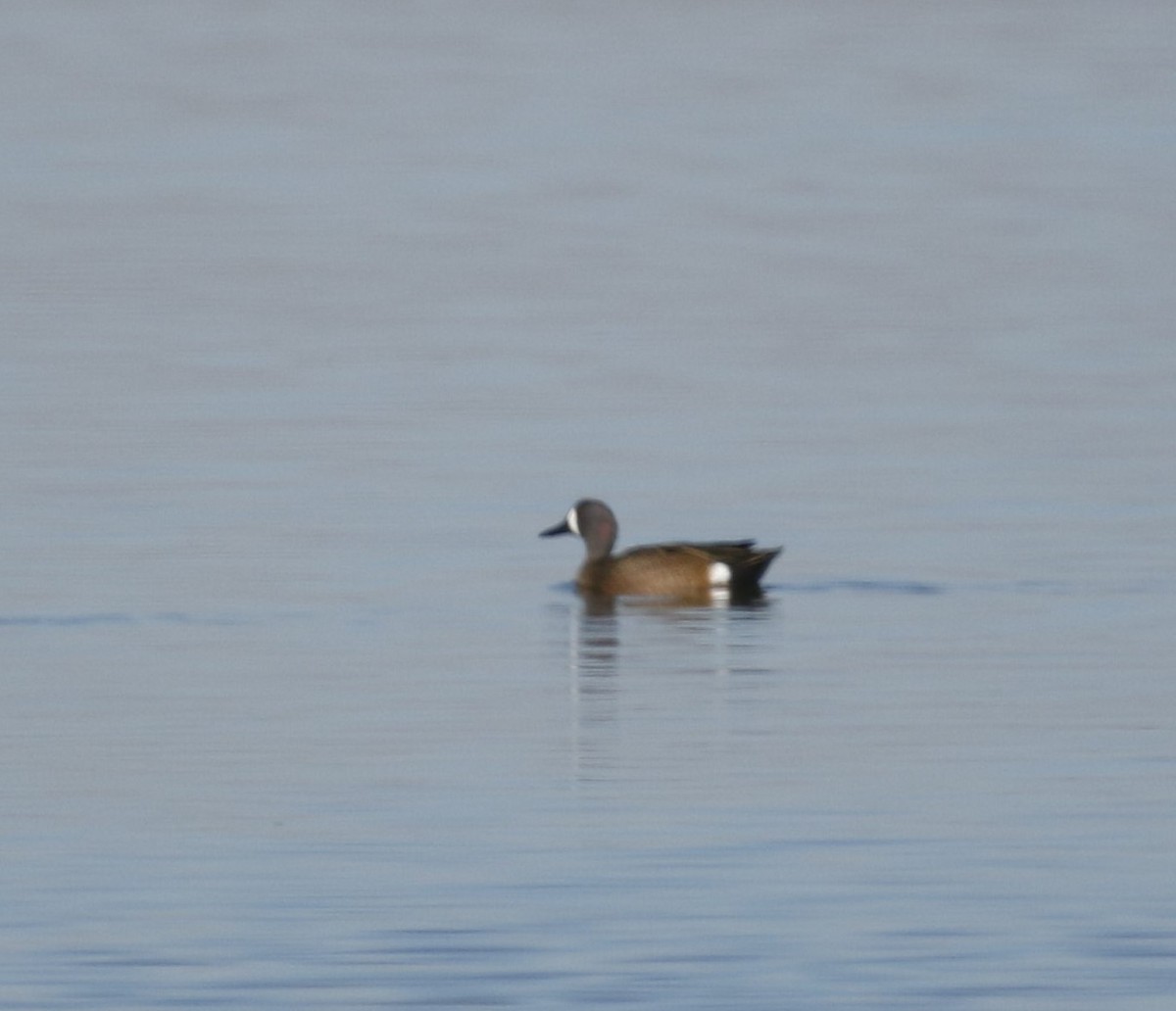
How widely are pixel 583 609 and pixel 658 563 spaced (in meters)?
0.83

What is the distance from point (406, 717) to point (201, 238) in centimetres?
2707

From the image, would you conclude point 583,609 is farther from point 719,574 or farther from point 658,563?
point 658,563

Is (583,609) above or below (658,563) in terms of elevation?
below

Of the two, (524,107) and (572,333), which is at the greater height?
(524,107)

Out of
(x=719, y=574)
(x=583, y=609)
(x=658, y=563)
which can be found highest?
(x=658, y=563)

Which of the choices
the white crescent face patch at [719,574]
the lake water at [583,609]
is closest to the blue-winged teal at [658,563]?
the white crescent face patch at [719,574]

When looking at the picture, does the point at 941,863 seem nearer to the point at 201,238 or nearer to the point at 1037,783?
the point at 1037,783

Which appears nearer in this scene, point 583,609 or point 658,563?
point 583,609

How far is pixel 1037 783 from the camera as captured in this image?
1183 centimetres

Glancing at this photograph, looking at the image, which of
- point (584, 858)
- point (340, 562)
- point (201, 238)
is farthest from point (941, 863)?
point (201, 238)

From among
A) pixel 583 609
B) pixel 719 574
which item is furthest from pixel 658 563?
pixel 583 609

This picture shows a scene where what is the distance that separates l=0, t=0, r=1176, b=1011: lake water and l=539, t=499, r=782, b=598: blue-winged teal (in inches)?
7.1

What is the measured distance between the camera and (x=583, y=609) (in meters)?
17.3

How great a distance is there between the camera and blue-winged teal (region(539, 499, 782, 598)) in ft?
56.9
